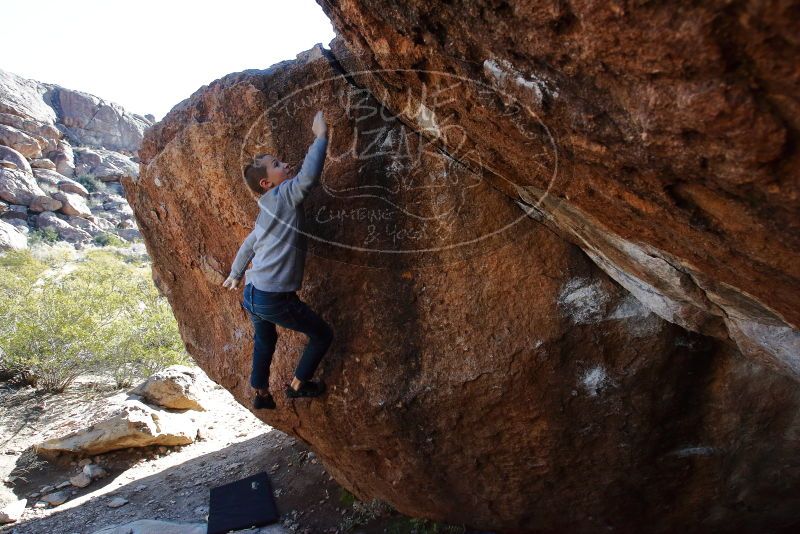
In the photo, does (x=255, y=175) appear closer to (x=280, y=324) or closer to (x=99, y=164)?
(x=280, y=324)

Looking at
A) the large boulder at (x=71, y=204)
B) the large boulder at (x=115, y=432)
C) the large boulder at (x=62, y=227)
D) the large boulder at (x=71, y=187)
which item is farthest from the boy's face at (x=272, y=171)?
the large boulder at (x=71, y=187)

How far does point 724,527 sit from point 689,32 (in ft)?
10.4

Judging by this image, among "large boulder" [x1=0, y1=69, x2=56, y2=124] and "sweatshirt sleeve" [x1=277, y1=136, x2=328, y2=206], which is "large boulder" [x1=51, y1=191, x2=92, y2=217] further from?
"sweatshirt sleeve" [x1=277, y1=136, x2=328, y2=206]

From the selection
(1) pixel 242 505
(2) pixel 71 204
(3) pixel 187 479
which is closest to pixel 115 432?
(3) pixel 187 479

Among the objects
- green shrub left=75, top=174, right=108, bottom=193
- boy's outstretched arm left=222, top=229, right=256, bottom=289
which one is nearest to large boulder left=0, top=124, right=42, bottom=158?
green shrub left=75, top=174, right=108, bottom=193

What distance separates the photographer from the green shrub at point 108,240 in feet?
73.5

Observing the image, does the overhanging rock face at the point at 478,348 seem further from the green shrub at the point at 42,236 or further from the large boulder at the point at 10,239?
the green shrub at the point at 42,236

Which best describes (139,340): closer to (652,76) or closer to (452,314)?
(452,314)

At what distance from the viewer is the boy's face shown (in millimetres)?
2861

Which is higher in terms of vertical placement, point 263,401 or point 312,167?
point 312,167

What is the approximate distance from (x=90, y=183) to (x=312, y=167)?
28.8 m

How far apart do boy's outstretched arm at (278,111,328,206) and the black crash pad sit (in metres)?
2.61

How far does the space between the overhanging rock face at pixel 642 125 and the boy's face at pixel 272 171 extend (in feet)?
2.21

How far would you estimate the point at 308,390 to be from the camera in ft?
10.2
